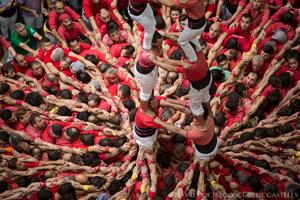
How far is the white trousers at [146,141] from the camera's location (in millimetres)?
6250

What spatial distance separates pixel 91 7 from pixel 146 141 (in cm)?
303

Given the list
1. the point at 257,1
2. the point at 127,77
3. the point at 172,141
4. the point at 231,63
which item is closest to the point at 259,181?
the point at 172,141

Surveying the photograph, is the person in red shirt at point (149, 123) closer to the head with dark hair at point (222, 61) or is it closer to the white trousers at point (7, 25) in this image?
the head with dark hair at point (222, 61)

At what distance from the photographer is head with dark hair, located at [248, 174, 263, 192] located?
6148 mm

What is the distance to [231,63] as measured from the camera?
291 inches

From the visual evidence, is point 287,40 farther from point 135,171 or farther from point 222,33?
point 135,171

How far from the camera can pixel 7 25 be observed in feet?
27.2

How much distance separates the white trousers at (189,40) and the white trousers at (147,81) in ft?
1.78

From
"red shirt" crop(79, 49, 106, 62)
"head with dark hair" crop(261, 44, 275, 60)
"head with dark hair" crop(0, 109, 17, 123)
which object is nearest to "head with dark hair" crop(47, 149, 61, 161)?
"head with dark hair" crop(0, 109, 17, 123)

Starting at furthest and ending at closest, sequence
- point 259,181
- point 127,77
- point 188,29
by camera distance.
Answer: point 127,77 → point 259,181 → point 188,29

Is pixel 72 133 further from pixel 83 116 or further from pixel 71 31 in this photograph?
pixel 71 31

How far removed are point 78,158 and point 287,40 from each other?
3.51 meters

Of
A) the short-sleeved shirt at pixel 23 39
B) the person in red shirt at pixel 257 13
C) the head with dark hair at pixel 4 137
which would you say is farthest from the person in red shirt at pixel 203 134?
the short-sleeved shirt at pixel 23 39

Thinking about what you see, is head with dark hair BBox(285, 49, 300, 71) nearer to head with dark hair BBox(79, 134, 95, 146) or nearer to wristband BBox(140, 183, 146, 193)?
wristband BBox(140, 183, 146, 193)
